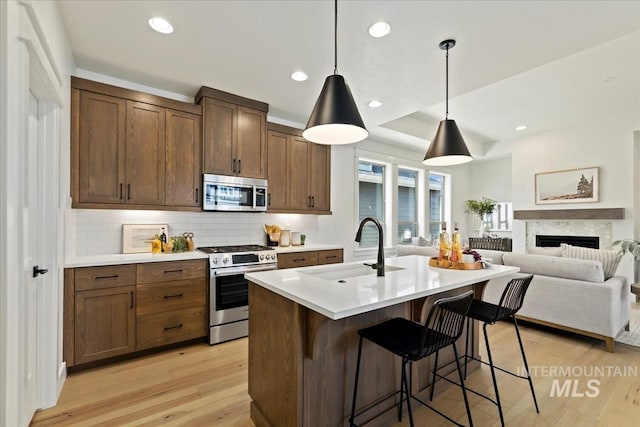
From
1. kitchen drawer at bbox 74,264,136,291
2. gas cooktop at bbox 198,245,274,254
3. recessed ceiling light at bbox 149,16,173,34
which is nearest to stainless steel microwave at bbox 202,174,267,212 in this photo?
gas cooktop at bbox 198,245,274,254

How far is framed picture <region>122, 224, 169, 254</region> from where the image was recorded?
3.11m

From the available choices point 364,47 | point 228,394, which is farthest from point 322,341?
point 364,47

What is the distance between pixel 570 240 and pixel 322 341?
6361mm

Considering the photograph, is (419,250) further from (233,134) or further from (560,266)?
(233,134)

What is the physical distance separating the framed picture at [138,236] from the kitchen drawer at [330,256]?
198 cm

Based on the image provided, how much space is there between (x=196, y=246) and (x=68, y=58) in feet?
6.96

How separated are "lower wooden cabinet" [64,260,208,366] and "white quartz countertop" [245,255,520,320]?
1.43 metres

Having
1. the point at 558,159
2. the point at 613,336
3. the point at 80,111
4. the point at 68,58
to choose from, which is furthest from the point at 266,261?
the point at 558,159

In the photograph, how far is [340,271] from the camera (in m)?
2.28

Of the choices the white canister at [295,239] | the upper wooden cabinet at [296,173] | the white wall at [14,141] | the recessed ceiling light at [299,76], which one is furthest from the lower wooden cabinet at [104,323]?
the recessed ceiling light at [299,76]

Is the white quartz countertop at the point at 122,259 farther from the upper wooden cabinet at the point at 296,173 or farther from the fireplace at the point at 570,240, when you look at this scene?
the fireplace at the point at 570,240

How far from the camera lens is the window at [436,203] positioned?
279 inches

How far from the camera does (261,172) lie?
372 cm

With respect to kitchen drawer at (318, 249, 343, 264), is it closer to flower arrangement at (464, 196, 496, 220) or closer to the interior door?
the interior door
